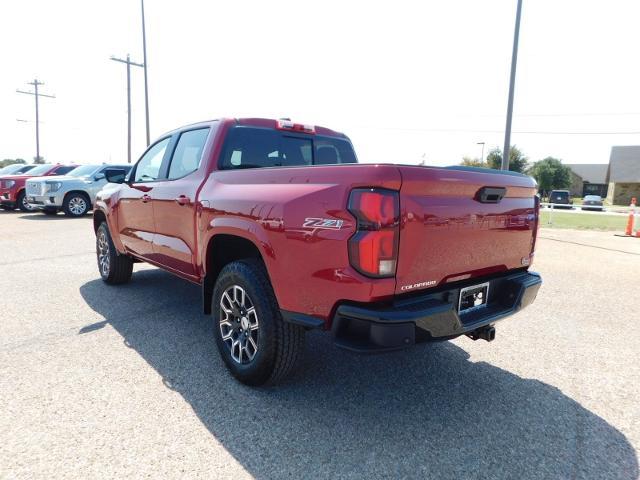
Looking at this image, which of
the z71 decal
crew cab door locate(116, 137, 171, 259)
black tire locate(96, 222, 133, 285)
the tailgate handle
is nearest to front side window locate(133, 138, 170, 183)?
crew cab door locate(116, 137, 171, 259)

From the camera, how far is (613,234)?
41.3ft

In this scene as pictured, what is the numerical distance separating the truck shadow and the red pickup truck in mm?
309

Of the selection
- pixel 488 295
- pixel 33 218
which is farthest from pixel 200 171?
pixel 33 218

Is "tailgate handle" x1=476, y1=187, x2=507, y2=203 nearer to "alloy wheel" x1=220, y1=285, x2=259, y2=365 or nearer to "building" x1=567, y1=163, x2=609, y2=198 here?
"alloy wheel" x1=220, y1=285, x2=259, y2=365

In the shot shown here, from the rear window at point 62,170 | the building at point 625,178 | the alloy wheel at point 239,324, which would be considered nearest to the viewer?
the alloy wheel at point 239,324

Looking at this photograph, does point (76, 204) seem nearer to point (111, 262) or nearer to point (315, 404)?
point (111, 262)

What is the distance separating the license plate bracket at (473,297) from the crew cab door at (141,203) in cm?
309

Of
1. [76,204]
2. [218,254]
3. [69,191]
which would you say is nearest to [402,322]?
[218,254]

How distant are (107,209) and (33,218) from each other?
1084 centimetres

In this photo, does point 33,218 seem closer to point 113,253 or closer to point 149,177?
point 113,253

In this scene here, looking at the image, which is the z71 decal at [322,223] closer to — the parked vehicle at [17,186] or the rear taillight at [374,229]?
the rear taillight at [374,229]

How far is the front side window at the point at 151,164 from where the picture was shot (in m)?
4.40

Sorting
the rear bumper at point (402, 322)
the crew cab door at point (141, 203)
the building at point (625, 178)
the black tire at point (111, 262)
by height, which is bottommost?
the black tire at point (111, 262)

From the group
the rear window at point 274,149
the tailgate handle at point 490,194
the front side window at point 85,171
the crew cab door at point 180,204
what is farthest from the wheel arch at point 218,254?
the front side window at point 85,171
